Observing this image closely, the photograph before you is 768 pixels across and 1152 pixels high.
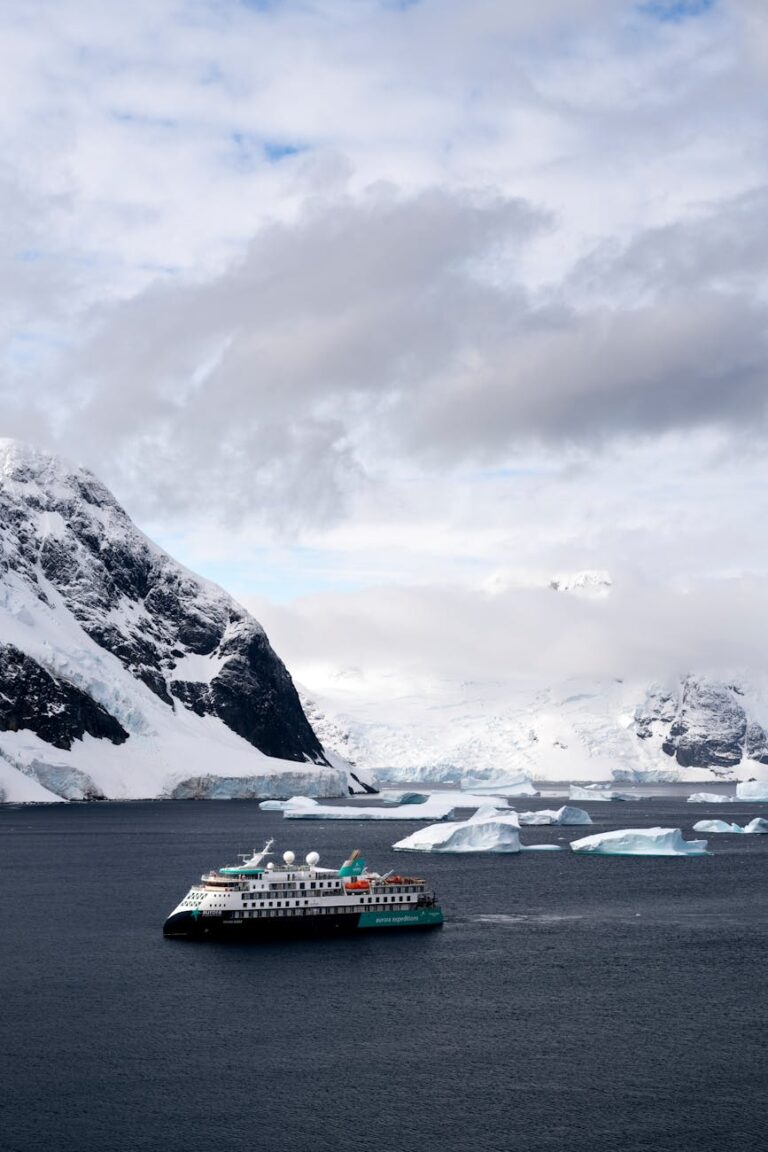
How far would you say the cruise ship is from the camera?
85500mm

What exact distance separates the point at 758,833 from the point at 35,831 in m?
103

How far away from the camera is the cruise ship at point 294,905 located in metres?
85.5

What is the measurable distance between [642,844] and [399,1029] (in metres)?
80.8

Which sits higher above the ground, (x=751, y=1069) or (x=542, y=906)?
(x=542, y=906)

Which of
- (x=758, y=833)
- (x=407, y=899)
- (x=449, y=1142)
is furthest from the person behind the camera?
(x=758, y=833)

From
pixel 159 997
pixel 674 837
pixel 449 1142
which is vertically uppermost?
pixel 674 837

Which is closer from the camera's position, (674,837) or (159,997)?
(159,997)

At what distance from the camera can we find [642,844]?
449 ft

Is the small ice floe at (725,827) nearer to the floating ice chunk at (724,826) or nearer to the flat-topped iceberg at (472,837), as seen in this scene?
the floating ice chunk at (724,826)

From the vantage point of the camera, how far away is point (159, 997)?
66125mm

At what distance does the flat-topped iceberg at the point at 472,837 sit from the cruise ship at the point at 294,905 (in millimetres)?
42409

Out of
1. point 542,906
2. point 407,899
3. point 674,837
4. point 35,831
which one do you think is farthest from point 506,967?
point 35,831

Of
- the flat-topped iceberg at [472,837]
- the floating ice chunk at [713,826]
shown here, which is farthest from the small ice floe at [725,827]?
the flat-topped iceberg at [472,837]

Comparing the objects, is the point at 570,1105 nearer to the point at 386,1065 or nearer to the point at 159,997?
the point at 386,1065
